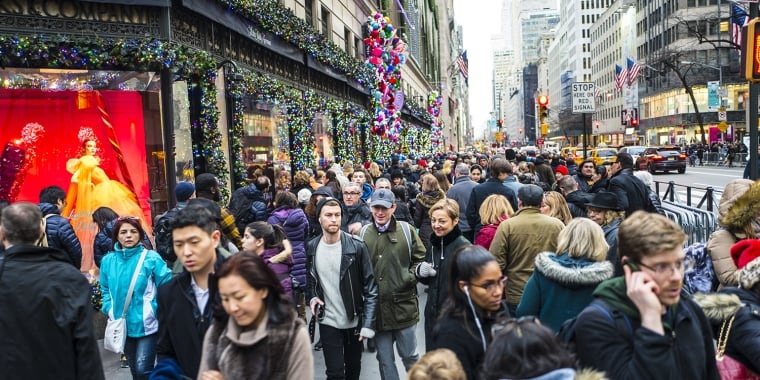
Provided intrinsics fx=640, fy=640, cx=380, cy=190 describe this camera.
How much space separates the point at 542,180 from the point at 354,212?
22.8 ft

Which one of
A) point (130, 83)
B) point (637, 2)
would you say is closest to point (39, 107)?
point (130, 83)


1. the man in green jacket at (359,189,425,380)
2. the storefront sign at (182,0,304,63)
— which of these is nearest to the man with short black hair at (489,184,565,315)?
the man in green jacket at (359,189,425,380)

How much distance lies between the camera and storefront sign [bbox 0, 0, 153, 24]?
29.3ft

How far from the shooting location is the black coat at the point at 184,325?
3641mm

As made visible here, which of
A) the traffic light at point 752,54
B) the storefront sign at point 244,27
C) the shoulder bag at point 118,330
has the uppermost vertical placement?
the storefront sign at point 244,27

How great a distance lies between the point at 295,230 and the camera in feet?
25.9

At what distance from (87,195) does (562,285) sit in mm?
8218

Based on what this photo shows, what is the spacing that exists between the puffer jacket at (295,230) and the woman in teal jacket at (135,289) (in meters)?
→ 2.21

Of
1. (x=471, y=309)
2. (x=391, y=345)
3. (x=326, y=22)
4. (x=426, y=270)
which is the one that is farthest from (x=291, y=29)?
(x=471, y=309)

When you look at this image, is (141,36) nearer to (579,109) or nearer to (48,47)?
(48,47)

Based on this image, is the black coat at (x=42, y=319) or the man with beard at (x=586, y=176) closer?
the black coat at (x=42, y=319)

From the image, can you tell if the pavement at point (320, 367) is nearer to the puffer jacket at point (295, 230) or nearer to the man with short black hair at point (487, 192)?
the puffer jacket at point (295, 230)

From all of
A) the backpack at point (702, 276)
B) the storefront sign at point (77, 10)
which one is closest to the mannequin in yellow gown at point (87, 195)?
the storefront sign at point (77, 10)

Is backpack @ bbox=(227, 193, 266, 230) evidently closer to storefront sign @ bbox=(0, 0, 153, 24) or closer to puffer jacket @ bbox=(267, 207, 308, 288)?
puffer jacket @ bbox=(267, 207, 308, 288)
